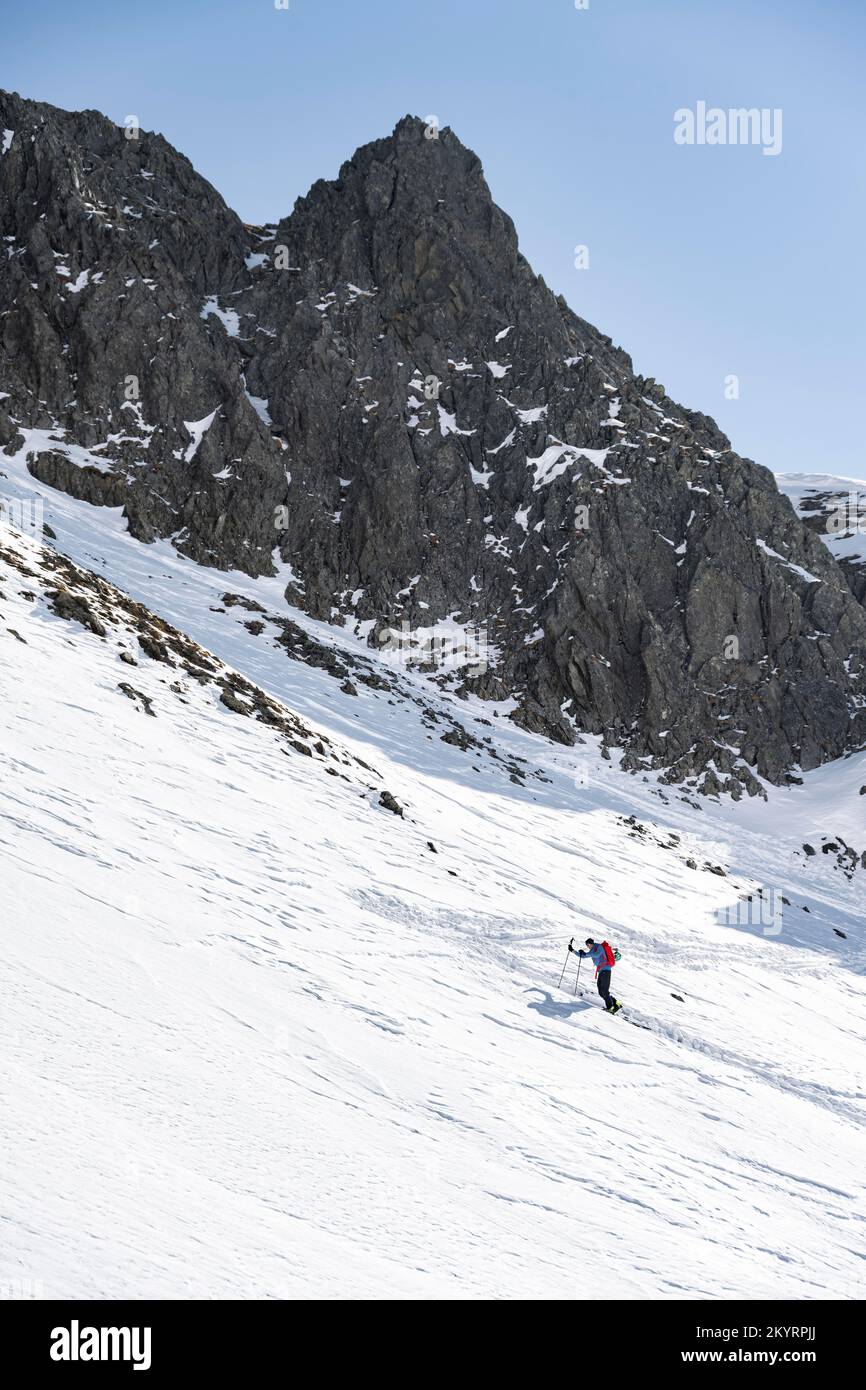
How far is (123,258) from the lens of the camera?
72.8 metres

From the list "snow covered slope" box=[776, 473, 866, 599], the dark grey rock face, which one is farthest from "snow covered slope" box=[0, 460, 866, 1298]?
"snow covered slope" box=[776, 473, 866, 599]

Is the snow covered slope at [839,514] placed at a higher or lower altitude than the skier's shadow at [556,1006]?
higher

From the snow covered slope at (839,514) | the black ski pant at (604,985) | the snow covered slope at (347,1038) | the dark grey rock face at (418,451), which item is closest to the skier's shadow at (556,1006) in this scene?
the snow covered slope at (347,1038)

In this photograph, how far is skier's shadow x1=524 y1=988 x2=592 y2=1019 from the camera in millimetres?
13403

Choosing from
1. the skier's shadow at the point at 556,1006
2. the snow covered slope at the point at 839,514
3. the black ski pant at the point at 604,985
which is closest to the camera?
the skier's shadow at the point at 556,1006

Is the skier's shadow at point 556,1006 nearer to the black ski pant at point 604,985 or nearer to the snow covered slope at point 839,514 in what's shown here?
the black ski pant at point 604,985

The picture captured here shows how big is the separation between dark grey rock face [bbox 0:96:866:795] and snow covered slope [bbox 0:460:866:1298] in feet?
125

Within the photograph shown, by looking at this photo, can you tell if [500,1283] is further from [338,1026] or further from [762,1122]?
[762,1122]

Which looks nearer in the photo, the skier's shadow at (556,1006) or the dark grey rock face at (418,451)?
the skier's shadow at (556,1006)

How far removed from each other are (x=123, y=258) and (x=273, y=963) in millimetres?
78537

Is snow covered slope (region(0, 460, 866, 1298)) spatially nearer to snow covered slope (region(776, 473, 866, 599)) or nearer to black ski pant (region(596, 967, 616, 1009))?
black ski pant (region(596, 967, 616, 1009))

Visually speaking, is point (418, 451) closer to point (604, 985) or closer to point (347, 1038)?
point (604, 985)

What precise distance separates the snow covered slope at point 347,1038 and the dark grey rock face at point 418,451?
38095 millimetres

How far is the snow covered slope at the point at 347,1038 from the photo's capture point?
20.4 ft
